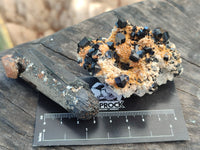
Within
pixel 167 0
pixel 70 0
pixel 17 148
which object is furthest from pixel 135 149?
pixel 70 0

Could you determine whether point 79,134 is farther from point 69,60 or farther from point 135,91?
point 69,60

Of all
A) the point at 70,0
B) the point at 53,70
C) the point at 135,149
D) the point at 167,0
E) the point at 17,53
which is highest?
the point at 70,0

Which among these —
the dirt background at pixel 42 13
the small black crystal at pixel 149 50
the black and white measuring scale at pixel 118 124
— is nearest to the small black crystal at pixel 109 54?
the small black crystal at pixel 149 50

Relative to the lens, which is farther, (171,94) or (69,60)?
(69,60)

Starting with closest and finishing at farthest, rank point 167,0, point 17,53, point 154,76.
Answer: point 154,76 < point 17,53 < point 167,0

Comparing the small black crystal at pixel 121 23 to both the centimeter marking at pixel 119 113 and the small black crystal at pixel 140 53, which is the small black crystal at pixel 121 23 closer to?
the small black crystal at pixel 140 53

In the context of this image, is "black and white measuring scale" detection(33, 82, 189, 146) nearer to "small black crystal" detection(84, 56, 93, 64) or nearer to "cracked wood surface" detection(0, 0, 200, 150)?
"cracked wood surface" detection(0, 0, 200, 150)
